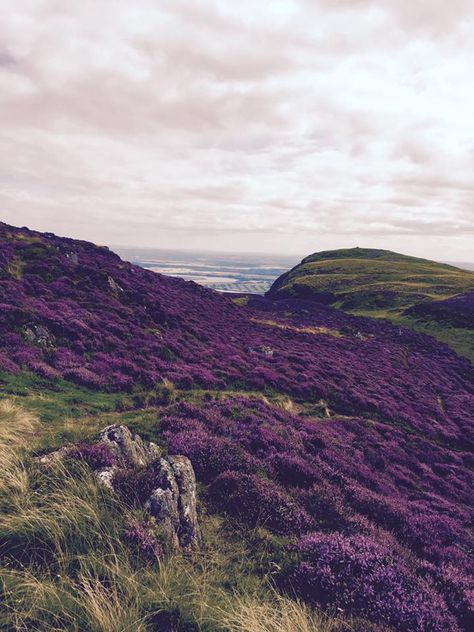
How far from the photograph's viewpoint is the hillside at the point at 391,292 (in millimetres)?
62188

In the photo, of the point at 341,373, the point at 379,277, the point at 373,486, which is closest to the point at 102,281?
the point at 341,373

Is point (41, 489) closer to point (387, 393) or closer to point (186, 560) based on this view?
point (186, 560)

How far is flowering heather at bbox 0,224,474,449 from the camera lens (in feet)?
66.5

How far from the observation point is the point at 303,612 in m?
4.63

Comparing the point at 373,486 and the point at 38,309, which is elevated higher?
the point at 38,309

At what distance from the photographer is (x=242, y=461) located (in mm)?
9867

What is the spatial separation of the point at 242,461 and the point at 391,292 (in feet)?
300

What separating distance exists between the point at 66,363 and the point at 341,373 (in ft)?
74.5

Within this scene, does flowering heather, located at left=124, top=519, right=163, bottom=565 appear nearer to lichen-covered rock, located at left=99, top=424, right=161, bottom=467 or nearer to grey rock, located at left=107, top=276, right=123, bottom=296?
lichen-covered rock, located at left=99, top=424, right=161, bottom=467

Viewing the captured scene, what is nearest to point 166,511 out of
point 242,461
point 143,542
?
point 143,542

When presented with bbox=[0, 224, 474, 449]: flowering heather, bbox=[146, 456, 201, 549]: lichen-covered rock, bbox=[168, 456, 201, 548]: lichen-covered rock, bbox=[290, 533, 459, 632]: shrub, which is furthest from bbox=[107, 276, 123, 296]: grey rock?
bbox=[290, 533, 459, 632]: shrub

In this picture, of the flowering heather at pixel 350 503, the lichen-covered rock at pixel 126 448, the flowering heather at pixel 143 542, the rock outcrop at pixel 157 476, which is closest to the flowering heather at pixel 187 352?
the flowering heather at pixel 350 503

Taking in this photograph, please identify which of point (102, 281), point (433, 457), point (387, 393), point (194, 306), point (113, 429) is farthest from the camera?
point (194, 306)

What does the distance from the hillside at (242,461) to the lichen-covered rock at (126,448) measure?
764mm
